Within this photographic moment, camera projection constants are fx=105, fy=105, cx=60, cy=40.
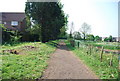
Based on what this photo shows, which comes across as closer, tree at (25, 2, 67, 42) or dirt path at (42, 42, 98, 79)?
dirt path at (42, 42, 98, 79)

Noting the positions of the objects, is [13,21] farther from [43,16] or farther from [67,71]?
[67,71]

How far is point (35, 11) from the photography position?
67.5 ft

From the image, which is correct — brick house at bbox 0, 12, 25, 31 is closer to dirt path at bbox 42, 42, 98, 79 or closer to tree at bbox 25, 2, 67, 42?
tree at bbox 25, 2, 67, 42

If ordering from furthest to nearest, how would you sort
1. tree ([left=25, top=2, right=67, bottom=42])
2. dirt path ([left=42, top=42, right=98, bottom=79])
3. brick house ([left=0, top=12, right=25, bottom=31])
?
brick house ([left=0, top=12, right=25, bottom=31]), tree ([left=25, top=2, right=67, bottom=42]), dirt path ([left=42, top=42, right=98, bottom=79])

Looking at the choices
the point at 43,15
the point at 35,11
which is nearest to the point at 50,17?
the point at 43,15

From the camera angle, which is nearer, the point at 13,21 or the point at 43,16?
the point at 43,16

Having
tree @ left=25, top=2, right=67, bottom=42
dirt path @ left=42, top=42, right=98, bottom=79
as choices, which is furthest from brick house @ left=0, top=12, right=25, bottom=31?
dirt path @ left=42, top=42, right=98, bottom=79

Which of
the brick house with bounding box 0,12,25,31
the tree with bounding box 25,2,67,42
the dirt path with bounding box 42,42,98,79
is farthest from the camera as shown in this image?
the brick house with bounding box 0,12,25,31

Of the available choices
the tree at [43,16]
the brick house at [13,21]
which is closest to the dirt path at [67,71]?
the tree at [43,16]

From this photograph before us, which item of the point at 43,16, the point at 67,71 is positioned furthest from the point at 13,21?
the point at 67,71

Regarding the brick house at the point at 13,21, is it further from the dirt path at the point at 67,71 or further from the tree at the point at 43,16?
the dirt path at the point at 67,71

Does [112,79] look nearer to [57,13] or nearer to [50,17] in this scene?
[50,17]

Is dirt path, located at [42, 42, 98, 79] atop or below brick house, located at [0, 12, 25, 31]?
below

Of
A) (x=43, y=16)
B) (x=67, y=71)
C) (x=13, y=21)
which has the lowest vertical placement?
(x=67, y=71)
